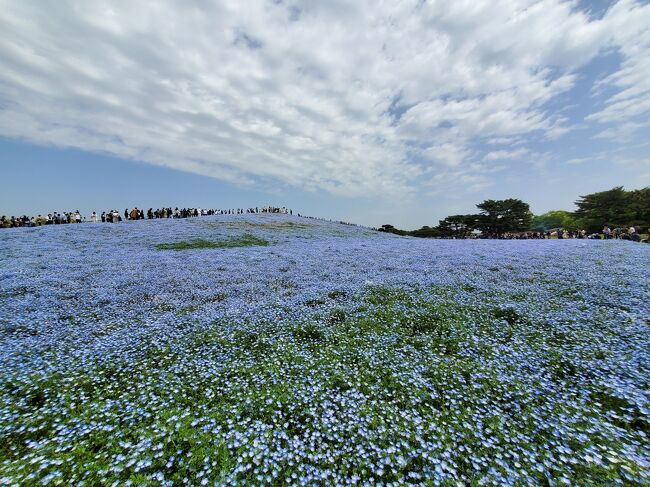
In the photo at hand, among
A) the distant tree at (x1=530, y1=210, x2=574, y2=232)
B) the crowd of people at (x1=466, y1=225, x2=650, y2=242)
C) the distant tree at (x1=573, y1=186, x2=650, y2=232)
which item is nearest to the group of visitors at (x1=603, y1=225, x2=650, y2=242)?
the crowd of people at (x1=466, y1=225, x2=650, y2=242)

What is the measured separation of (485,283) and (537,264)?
6.11 m

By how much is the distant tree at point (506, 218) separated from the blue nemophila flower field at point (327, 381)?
69.8 metres

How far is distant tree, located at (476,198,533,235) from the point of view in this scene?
Result: 257 ft

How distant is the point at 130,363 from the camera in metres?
8.26

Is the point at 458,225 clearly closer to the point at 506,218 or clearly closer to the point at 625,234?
the point at 506,218

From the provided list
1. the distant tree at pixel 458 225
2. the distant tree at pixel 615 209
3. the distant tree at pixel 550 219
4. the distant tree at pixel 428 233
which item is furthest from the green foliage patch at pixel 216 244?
the distant tree at pixel 550 219

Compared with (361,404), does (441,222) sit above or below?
above

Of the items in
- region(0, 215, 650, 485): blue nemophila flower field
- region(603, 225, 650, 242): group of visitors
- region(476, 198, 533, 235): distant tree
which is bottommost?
region(0, 215, 650, 485): blue nemophila flower field

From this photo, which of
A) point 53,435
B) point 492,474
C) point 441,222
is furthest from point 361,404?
point 441,222

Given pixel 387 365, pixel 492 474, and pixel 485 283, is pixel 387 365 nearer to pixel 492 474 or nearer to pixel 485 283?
pixel 492 474

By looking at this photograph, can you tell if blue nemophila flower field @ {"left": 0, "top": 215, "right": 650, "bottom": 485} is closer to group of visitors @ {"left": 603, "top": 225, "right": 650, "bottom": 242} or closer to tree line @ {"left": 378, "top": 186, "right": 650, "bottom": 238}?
group of visitors @ {"left": 603, "top": 225, "right": 650, "bottom": 242}

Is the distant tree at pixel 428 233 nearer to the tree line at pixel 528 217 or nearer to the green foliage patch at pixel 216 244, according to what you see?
the tree line at pixel 528 217

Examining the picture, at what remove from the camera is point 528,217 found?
79.2 meters

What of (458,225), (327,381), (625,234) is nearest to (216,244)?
(327,381)
